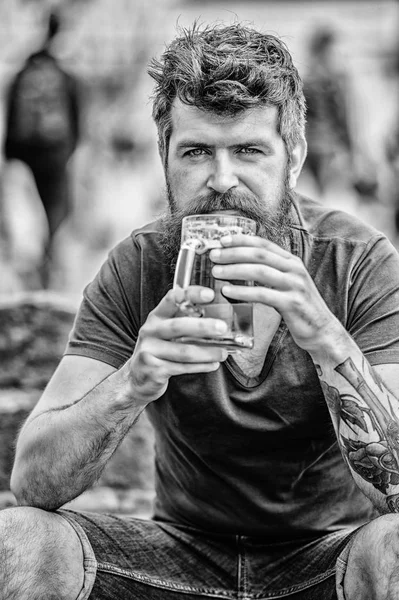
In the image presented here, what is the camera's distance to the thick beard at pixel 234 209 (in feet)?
9.20

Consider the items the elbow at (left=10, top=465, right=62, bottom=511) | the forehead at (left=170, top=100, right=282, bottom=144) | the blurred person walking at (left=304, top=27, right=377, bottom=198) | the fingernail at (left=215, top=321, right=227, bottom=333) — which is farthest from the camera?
the blurred person walking at (left=304, top=27, right=377, bottom=198)

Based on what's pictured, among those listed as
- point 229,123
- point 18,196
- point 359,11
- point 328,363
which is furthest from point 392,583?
→ point 359,11

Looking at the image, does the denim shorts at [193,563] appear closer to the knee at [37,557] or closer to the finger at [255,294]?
the knee at [37,557]

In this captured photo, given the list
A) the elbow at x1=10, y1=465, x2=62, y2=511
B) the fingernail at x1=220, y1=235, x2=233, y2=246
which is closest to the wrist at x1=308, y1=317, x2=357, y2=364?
the fingernail at x1=220, y1=235, x2=233, y2=246

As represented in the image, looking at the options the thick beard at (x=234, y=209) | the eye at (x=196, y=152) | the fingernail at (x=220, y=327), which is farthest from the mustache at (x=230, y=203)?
the fingernail at (x=220, y=327)

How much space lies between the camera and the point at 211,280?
233cm

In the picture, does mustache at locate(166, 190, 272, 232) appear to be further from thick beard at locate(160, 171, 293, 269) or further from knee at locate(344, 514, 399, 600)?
knee at locate(344, 514, 399, 600)

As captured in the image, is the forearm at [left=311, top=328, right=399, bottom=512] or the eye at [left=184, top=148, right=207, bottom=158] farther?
the eye at [left=184, top=148, right=207, bottom=158]

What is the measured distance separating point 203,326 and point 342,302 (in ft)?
2.55

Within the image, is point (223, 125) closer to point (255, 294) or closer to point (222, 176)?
point (222, 176)

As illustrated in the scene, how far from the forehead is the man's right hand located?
709 mm

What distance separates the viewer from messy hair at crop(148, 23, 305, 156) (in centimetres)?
288

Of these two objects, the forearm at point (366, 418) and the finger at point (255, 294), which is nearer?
the finger at point (255, 294)

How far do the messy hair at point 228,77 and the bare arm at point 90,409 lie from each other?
81cm
